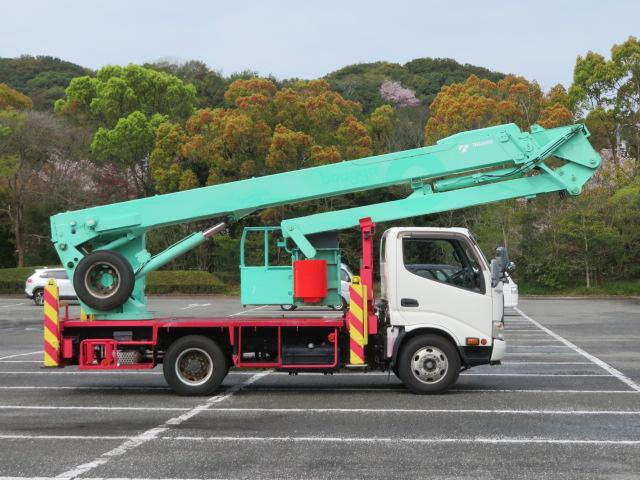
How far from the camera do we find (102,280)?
12180 millimetres

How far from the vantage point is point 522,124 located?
186ft

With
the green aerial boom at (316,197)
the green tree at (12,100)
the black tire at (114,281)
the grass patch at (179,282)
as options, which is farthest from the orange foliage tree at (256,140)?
the black tire at (114,281)

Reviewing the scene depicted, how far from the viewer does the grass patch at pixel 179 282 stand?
42.7m

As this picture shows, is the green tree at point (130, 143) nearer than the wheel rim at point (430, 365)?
No

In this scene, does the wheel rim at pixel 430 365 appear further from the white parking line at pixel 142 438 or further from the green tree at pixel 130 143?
the green tree at pixel 130 143

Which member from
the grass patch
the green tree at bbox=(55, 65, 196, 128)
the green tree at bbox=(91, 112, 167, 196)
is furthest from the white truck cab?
the green tree at bbox=(55, 65, 196, 128)

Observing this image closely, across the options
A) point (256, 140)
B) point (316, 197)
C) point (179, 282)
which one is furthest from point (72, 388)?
point (256, 140)

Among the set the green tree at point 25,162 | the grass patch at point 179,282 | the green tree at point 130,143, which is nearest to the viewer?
the grass patch at point 179,282

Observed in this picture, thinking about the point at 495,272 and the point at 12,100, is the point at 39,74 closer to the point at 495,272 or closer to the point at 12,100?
the point at 12,100

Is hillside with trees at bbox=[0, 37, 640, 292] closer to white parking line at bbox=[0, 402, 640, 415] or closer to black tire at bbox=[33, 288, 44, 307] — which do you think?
black tire at bbox=[33, 288, 44, 307]

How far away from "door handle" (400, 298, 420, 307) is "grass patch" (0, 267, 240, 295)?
3121 centimetres

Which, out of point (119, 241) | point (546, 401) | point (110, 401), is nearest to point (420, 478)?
point (546, 401)

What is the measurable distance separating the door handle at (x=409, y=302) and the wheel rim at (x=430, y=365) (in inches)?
24.0

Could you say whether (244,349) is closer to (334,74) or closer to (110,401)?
(110,401)
